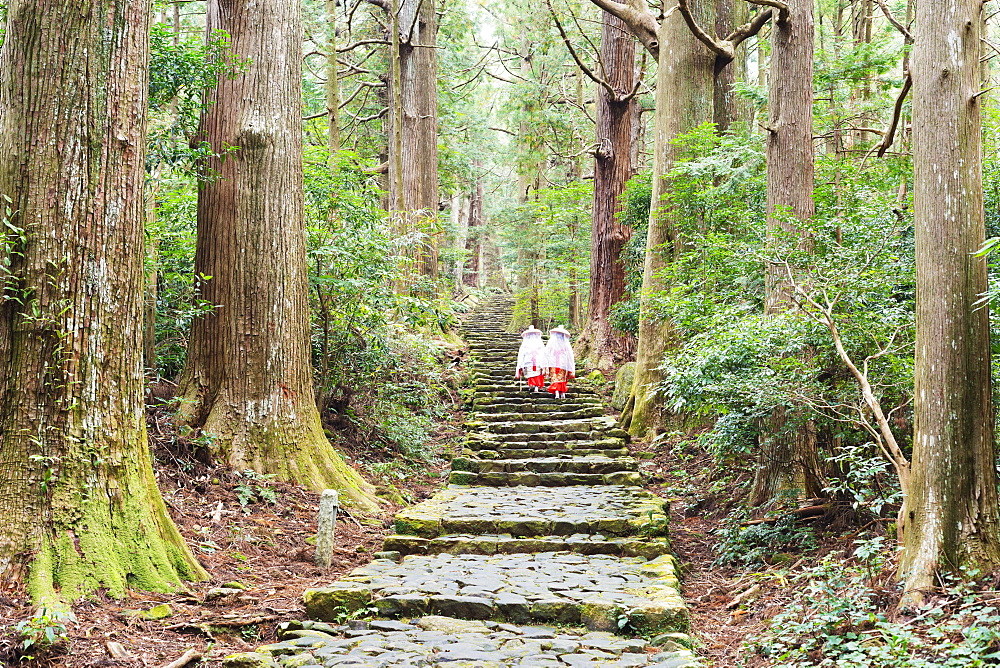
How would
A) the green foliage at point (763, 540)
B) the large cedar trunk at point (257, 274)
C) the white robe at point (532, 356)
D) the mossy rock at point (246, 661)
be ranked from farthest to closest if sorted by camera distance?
the white robe at point (532, 356) < the large cedar trunk at point (257, 274) < the green foliage at point (763, 540) < the mossy rock at point (246, 661)

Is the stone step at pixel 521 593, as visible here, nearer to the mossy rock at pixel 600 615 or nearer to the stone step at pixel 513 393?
the mossy rock at pixel 600 615

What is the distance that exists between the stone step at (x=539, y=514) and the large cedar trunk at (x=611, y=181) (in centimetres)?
708

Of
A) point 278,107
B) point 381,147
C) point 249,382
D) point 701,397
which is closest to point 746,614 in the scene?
point 701,397

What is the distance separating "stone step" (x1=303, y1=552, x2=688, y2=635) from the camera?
495 centimetres

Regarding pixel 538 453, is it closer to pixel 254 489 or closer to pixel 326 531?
pixel 254 489

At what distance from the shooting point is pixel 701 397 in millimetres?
6688

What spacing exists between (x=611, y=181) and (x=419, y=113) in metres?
5.32

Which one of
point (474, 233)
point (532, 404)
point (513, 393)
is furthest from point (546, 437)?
point (474, 233)

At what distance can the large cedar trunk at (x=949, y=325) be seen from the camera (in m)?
4.32

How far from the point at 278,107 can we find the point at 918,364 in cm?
627

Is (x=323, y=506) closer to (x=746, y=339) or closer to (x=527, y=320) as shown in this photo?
(x=746, y=339)

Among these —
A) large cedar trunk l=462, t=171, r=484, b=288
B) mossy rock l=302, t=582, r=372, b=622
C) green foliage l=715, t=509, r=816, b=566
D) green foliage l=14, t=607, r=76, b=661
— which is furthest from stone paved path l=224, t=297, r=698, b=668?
large cedar trunk l=462, t=171, r=484, b=288

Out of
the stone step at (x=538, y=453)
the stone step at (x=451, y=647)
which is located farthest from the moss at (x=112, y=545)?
the stone step at (x=538, y=453)

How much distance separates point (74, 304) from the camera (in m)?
4.45
